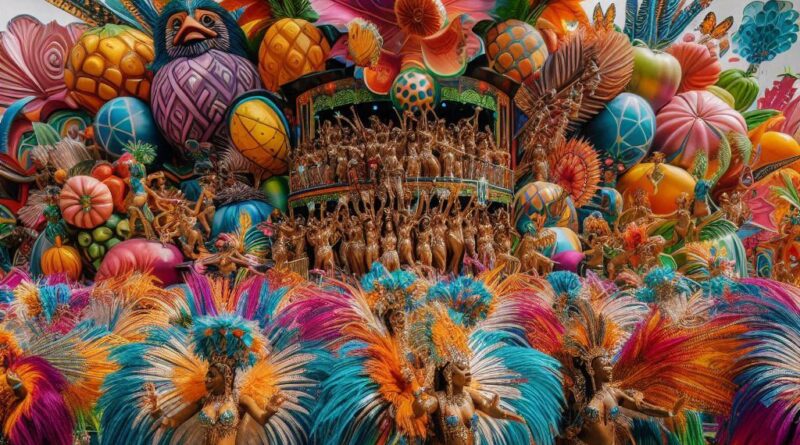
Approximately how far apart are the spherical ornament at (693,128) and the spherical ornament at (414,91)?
605 centimetres

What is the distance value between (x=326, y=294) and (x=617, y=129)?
1000cm

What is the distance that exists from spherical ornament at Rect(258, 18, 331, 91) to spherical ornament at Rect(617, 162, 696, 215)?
657 centimetres

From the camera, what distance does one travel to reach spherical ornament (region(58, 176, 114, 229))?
49.9 ft

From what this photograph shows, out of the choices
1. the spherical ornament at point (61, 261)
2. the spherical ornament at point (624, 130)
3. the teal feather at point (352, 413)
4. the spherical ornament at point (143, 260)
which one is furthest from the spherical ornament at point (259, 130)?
the teal feather at point (352, 413)

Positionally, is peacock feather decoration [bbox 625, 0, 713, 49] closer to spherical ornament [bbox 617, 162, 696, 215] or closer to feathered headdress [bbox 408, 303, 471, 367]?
spherical ornament [bbox 617, 162, 696, 215]

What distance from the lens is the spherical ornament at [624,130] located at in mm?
17125

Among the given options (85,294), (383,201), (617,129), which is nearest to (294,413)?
(85,294)

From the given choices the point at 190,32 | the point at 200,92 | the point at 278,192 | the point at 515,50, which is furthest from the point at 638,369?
the point at 190,32

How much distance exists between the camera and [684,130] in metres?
17.9

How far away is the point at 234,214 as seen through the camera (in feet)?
51.1

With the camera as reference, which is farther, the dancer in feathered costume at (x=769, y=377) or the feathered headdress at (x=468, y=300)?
the feathered headdress at (x=468, y=300)

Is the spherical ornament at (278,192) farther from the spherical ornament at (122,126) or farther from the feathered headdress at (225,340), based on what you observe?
the feathered headdress at (225,340)

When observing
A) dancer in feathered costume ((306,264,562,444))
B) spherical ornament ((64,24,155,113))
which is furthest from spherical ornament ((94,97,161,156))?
dancer in feathered costume ((306,264,562,444))

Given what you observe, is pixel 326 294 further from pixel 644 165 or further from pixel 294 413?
pixel 644 165
